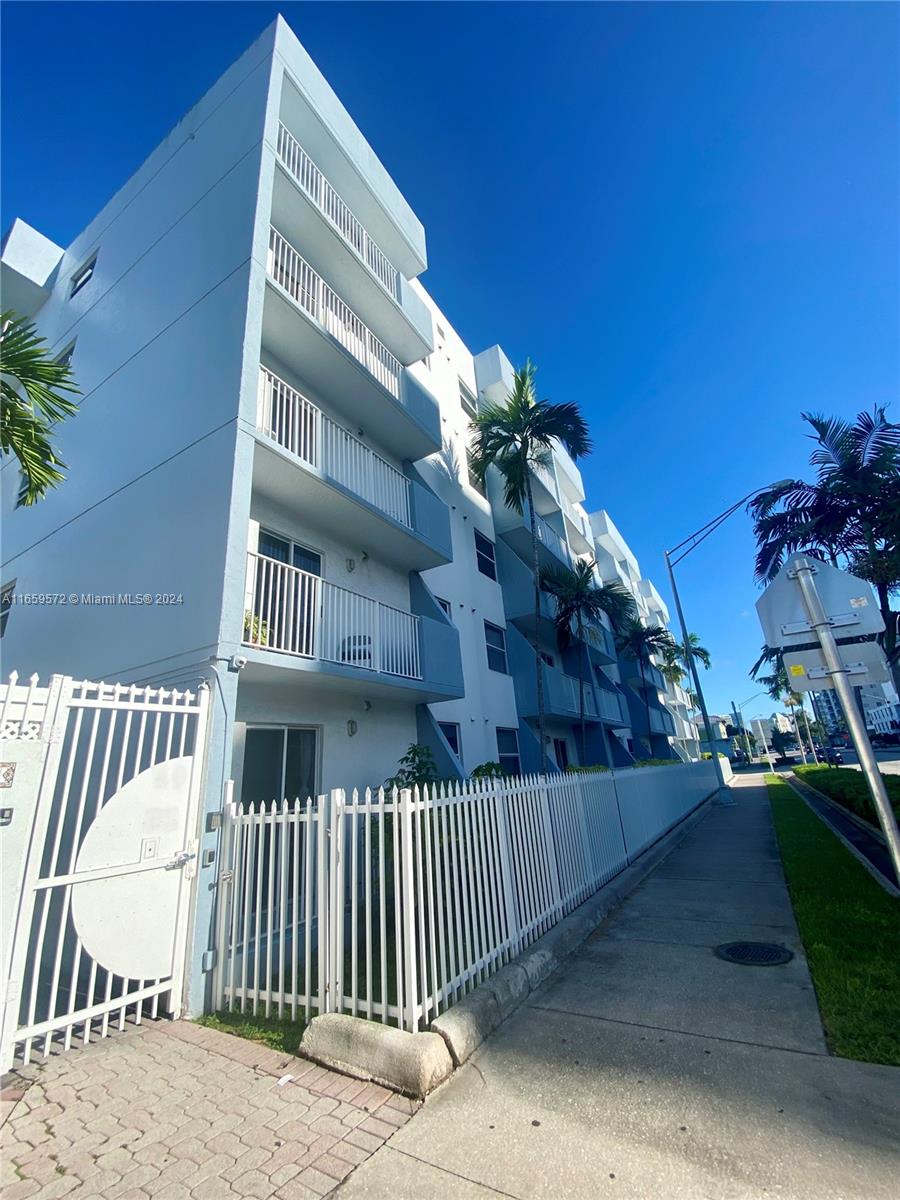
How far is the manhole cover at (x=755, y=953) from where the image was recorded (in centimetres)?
512

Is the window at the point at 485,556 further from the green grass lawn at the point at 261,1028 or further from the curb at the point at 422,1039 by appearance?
the green grass lawn at the point at 261,1028

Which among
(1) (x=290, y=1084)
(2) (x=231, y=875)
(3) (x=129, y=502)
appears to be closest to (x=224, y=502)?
(3) (x=129, y=502)

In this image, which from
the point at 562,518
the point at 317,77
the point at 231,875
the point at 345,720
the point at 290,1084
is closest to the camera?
the point at 290,1084

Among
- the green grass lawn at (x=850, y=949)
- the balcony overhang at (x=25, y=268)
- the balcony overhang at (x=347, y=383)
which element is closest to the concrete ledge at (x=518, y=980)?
the green grass lawn at (x=850, y=949)

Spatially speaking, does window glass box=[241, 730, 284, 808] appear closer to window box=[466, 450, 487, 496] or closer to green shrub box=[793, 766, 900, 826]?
green shrub box=[793, 766, 900, 826]

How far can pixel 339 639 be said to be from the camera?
816 cm

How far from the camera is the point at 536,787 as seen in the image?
640 centimetres

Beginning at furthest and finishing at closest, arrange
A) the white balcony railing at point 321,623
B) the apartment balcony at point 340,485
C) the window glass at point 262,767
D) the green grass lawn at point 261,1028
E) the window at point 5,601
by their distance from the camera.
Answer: the window at point 5,601
the apartment balcony at point 340,485
the window glass at point 262,767
the white balcony railing at point 321,623
the green grass lawn at point 261,1028

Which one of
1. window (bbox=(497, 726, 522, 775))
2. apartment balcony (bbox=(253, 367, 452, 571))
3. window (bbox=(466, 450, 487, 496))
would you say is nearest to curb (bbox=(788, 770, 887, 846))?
window (bbox=(497, 726, 522, 775))

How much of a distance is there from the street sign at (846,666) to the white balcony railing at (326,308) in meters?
8.86

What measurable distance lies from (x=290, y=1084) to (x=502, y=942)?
221 centimetres

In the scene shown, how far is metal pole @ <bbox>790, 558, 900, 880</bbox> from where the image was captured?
423cm

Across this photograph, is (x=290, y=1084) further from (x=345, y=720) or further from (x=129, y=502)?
(x=129, y=502)

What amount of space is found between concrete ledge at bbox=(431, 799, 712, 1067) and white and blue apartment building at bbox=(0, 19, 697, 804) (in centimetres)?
322
